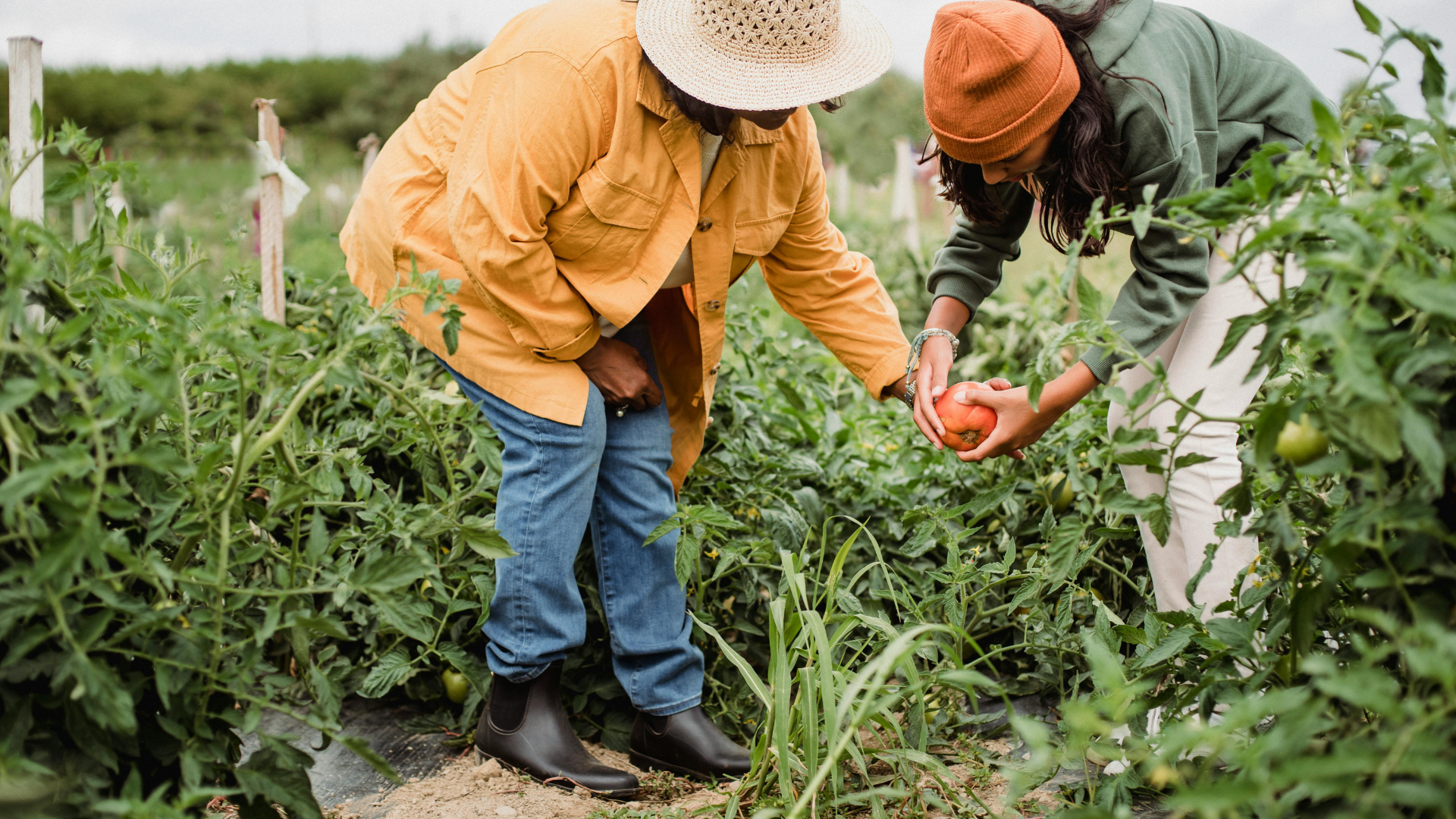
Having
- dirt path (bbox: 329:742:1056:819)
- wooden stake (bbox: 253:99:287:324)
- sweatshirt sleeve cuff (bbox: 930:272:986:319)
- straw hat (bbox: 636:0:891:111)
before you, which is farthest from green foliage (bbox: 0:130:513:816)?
sweatshirt sleeve cuff (bbox: 930:272:986:319)

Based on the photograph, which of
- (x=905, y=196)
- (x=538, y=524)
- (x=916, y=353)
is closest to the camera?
(x=538, y=524)

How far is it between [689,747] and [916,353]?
3.19ft

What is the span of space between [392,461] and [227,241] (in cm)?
64

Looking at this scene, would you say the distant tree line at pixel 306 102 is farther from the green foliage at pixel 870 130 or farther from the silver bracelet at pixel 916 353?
the silver bracelet at pixel 916 353

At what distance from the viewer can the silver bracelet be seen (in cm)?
220

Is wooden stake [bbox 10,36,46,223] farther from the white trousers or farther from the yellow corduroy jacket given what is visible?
the white trousers

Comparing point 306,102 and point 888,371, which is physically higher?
point 888,371

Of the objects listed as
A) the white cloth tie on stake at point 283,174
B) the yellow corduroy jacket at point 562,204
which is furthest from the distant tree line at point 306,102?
the yellow corduroy jacket at point 562,204

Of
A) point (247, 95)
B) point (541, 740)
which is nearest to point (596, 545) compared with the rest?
point (541, 740)

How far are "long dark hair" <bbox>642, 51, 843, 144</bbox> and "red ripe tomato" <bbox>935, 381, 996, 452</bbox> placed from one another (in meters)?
0.63

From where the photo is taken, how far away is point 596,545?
6.81 ft

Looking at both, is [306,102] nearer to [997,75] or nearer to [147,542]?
[997,75]

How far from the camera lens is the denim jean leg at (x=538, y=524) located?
1877 mm

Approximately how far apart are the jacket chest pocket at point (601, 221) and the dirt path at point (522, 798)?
3.35 feet
